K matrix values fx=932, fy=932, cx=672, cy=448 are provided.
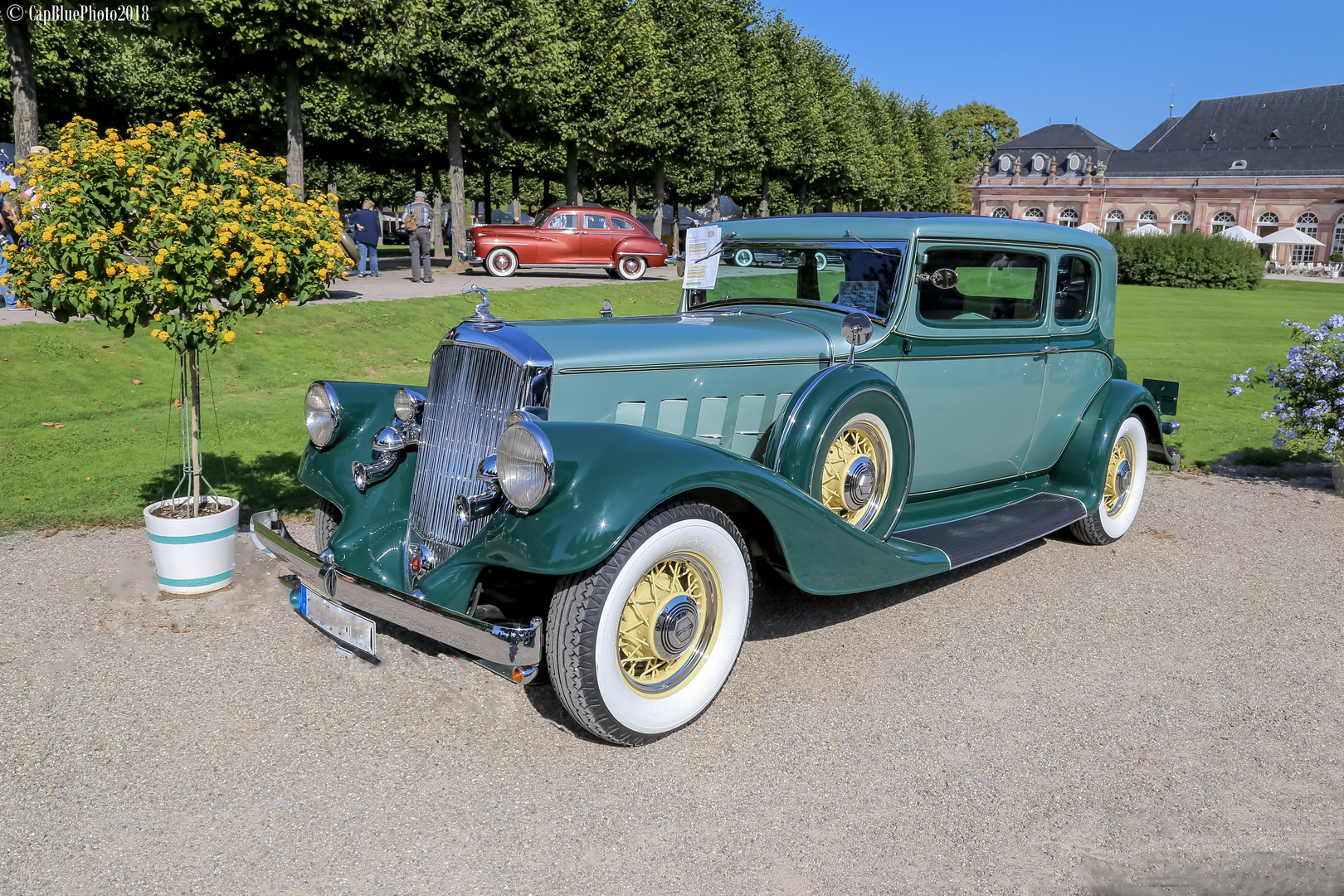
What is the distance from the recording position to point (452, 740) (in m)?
3.58

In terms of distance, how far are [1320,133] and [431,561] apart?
8522 centimetres

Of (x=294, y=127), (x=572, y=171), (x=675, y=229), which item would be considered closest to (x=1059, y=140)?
(x=675, y=229)

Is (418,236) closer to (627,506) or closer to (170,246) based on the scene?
(170,246)

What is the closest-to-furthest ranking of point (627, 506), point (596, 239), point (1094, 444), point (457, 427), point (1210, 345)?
point (627, 506)
point (457, 427)
point (1094, 444)
point (1210, 345)
point (596, 239)

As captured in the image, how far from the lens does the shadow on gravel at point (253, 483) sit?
21.6 ft

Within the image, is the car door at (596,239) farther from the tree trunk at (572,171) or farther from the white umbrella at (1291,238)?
the white umbrella at (1291,238)

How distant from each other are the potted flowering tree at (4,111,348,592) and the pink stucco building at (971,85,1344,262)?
Answer: 68.7 m

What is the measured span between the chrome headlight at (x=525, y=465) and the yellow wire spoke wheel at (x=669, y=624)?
52 cm

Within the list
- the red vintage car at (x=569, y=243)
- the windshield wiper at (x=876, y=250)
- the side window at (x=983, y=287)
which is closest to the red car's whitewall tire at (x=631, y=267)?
the red vintage car at (x=569, y=243)

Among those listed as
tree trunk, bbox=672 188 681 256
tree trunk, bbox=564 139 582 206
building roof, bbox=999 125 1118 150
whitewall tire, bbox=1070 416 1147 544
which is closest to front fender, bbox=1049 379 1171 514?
whitewall tire, bbox=1070 416 1147 544

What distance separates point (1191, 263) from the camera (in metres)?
38.4

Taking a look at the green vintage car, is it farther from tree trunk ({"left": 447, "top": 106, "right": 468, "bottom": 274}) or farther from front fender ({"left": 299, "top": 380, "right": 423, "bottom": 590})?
tree trunk ({"left": 447, "top": 106, "right": 468, "bottom": 274})

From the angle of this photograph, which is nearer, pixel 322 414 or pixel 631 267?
pixel 322 414

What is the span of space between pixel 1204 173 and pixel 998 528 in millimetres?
80676
